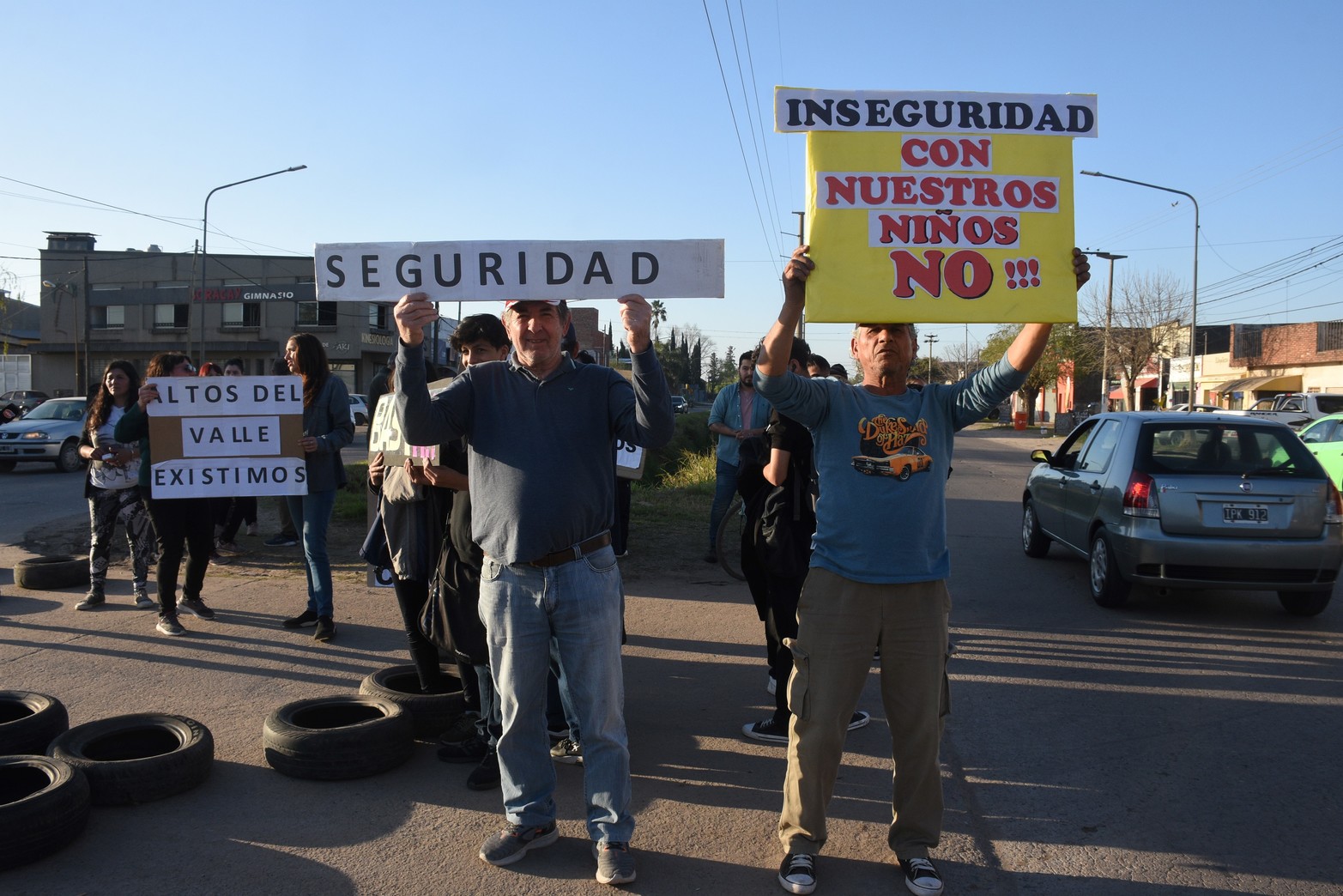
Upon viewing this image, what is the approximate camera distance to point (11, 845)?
3.49 metres

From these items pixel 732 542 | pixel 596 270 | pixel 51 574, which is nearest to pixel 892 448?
pixel 596 270

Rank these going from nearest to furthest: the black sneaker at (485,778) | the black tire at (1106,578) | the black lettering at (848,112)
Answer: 1. the black lettering at (848,112)
2. the black sneaker at (485,778)
3. the black tire at (1106,578)

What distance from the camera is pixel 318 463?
680 cm

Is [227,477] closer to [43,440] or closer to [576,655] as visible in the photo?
[576,655]

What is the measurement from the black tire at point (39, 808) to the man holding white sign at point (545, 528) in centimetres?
155

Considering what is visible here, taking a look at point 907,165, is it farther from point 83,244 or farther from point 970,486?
point 83,244

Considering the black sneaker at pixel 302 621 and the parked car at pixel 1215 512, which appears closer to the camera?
the black sneaker at pixel 302 621

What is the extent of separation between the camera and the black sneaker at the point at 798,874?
3.45 m

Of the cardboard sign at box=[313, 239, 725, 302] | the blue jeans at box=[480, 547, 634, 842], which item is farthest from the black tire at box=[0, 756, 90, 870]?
the cardboard sign at box=[313, 239, 725, 302]

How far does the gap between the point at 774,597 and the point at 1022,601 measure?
428 centimetres

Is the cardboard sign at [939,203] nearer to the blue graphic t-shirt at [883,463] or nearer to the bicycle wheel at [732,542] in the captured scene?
the blue graphic t-shirt at [883,463]

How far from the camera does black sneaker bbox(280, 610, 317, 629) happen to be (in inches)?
278

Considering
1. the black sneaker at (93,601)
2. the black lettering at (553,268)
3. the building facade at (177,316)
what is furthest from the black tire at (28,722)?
the building facade at (177,316)

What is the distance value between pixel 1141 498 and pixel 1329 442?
433 inches
